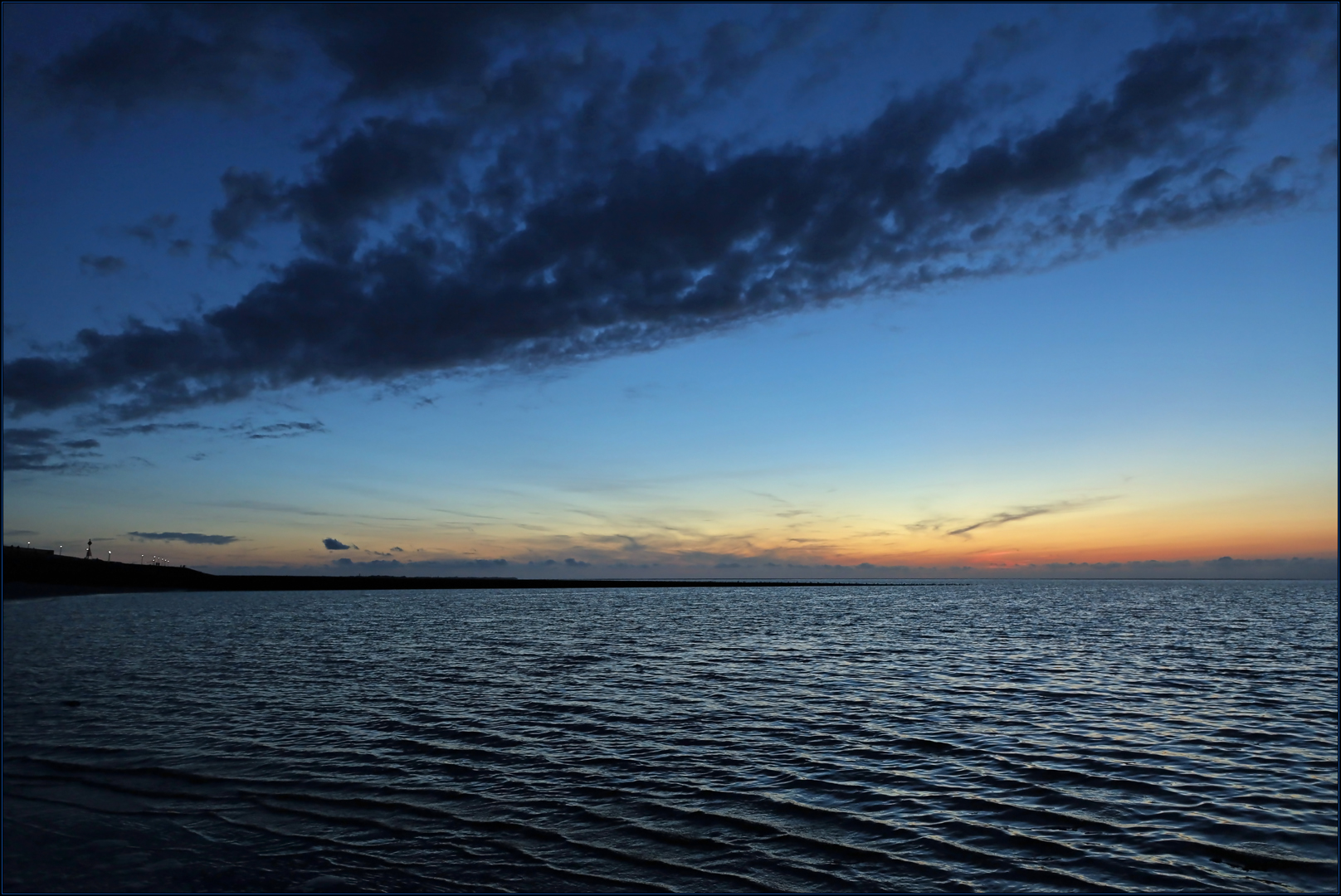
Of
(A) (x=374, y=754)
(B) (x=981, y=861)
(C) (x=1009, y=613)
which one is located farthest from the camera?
(C) (x=1009, y=613)

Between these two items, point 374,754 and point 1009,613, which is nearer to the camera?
point 374,754

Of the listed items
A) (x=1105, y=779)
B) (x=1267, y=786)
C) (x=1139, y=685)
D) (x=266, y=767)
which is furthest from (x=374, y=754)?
(x=1139, y=685)

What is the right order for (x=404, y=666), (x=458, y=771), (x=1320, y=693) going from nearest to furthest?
(x=458, y=771)
(x=1320, y=693)
(x=404, y=666)

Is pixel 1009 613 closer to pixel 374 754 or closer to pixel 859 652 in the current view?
pixel 859 652

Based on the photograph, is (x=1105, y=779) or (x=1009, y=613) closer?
(x=1105, y=779)

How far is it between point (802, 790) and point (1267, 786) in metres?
11.9

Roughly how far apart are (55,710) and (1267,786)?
39644mm

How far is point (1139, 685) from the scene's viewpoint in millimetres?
34250

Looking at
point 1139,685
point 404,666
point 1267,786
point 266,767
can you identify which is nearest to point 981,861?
point 1267,786

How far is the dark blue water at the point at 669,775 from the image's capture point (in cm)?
1374

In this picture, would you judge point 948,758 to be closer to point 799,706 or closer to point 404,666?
point 799,706

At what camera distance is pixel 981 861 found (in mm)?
14102

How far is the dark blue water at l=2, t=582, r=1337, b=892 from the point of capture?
45.1 feet

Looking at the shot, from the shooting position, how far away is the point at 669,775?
1959 centimetres
